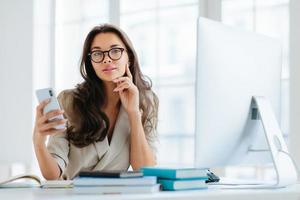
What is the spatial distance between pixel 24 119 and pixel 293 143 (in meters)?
1.64

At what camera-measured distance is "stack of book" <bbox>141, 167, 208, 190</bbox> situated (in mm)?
1415

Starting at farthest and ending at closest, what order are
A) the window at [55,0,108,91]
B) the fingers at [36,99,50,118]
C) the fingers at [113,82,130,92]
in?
the window at [55,0,108,91], the fingers at [113,82,130,92], the fingers at [36,99,50,118]

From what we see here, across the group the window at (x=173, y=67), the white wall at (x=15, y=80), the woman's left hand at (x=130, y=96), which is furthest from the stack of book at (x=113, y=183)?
the white wall at (x=15, y=80)

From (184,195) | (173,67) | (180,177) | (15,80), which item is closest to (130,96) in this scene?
(180,177)

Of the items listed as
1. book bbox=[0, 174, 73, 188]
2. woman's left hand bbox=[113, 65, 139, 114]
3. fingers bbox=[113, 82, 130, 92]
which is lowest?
book bbox=[0, 174, 73, 188]

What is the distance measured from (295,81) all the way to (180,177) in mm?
1531

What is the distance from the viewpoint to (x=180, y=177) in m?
1.43

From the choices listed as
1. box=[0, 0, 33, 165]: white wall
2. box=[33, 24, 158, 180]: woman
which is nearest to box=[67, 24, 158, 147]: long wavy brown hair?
box=[33, 24, 158, 180]: woman

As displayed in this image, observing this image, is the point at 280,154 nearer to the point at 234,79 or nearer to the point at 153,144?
the point at 234,79

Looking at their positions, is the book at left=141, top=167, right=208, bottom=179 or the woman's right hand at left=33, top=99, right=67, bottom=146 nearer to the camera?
the book at left=141, top=167, right=208, bottom=179

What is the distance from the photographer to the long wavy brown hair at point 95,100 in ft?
7.07

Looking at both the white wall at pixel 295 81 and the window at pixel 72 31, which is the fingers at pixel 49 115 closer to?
the white wall at pixel 295 81

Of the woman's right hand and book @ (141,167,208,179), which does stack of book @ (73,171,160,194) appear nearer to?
book @ (141,167,208,179)

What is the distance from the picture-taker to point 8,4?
11.1ft
